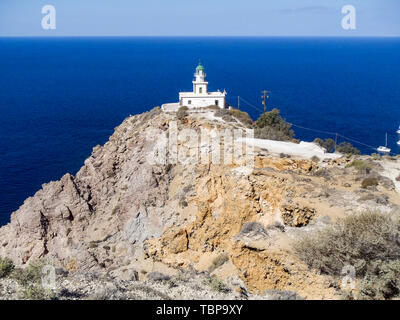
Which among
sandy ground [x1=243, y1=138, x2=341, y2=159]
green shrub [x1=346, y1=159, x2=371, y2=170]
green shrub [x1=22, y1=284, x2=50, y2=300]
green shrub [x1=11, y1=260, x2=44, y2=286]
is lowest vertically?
green shrub [x1=11, y1=260, x2=44, y2=286]

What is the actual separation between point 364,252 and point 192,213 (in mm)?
11791

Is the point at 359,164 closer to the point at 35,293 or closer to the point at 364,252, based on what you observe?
the point at 364,252

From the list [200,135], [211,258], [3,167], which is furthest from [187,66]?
[211,258]

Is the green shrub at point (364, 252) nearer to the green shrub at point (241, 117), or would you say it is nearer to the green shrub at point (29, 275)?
the green shrub at point (29, 275)

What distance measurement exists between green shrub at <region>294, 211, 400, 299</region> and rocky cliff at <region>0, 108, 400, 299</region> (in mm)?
514

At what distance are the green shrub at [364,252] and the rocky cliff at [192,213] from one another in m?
0.51

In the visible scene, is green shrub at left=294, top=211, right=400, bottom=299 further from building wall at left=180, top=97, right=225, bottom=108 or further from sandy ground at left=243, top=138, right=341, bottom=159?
building wall at left=180, top=97, right=225, bottom=108

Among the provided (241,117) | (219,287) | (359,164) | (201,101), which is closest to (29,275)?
(219,287)

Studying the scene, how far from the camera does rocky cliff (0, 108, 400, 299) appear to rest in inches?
607

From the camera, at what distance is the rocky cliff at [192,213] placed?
15.4 meters

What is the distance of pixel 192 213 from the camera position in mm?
22812

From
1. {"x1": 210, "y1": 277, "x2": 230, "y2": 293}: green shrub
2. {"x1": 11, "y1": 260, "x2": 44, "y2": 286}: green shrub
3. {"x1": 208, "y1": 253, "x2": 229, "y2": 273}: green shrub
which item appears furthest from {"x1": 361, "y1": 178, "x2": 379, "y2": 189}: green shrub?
{"x1": 11, "y1": 260, "x2": 44, "y2": 286}: green shrub
